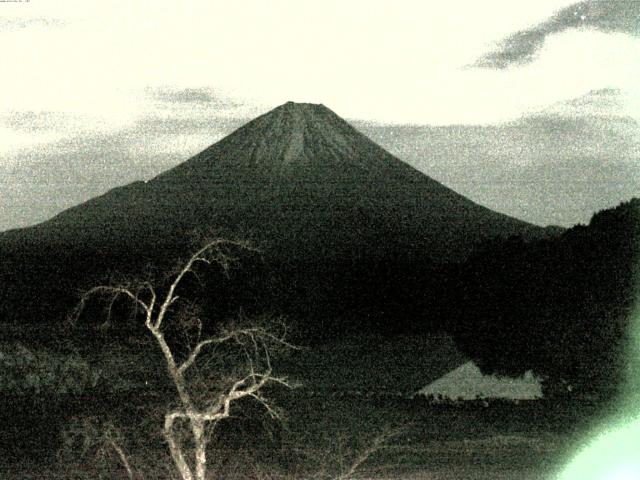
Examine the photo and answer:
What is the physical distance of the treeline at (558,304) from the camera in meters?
33.6

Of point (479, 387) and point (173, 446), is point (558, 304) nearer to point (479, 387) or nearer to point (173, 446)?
point (479, 387)

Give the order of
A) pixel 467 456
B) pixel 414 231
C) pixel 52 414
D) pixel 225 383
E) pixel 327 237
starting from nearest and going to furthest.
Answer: pixel 225 383 < pixel 467 456 < pixel 52 414 < pixel 327 237 < pixel 414 231

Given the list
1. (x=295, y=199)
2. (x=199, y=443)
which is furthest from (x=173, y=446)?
(x=295, y=199)

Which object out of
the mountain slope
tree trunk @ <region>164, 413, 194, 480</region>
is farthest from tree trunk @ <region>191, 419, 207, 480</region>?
the mountain slope

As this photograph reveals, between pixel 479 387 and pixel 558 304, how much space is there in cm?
1482

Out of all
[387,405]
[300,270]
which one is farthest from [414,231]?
[387,405]

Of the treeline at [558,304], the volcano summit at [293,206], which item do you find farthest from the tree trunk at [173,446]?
the volcano summit at [293,206]

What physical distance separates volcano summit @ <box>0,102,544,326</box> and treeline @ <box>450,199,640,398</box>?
182 feet

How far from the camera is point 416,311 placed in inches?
2387

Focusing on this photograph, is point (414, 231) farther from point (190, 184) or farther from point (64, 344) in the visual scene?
point (64, 344)

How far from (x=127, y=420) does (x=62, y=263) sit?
69.8 metres

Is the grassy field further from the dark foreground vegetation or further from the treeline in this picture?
the treeline

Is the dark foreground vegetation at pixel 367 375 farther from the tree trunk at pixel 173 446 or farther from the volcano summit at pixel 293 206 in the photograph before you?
the volcano summit at pixel 293 206

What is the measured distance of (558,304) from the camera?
Result: 4569 cm
